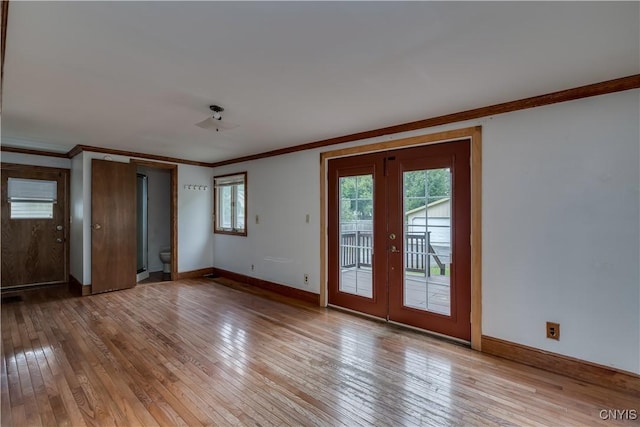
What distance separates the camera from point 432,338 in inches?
126

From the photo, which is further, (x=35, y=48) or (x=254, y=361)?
(x=254, y=361)

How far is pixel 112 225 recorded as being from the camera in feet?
16.2

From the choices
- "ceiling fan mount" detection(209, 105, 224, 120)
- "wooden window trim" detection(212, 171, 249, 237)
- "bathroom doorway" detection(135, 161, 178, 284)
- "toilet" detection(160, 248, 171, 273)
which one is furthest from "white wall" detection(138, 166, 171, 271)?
"ceiling fan mount" detection(209, 105, 224, 120)

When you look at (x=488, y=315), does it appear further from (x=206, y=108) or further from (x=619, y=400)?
(x=206, y=108)

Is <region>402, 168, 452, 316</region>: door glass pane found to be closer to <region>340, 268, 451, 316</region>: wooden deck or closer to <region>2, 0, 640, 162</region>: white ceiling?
<region>340, 268, 451, 316</region>: wooden deck

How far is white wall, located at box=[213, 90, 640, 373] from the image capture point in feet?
7.47

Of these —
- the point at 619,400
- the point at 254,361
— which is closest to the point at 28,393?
the point at 254,361

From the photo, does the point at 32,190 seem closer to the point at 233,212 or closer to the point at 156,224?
the point at 156,224

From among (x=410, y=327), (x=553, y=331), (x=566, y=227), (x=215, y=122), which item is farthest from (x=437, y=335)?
(x=215, y=122)

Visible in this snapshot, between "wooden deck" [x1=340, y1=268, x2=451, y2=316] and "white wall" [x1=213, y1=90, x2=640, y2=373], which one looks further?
"wooden deck" [x1=340, y1=268, x2=451, y2=316]

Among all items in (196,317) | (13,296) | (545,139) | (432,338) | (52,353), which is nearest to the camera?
(545,139)

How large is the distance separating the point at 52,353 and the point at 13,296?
2.83 m

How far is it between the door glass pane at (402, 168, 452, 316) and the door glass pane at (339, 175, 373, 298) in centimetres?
49

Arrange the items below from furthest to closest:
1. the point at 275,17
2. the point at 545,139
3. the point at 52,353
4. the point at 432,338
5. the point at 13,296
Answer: the point at 13,296
the point at 432,338
the point at 52,353
the point at 545,139
the point at 275,17
